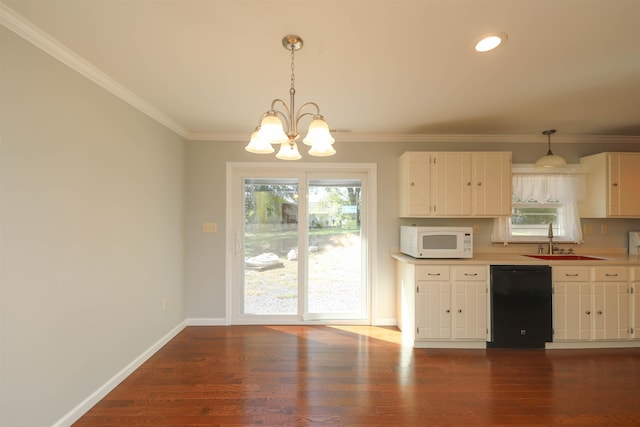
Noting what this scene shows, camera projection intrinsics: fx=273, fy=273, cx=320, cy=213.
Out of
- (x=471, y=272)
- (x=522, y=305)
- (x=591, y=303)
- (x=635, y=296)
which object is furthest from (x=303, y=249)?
(x=635, y=296)

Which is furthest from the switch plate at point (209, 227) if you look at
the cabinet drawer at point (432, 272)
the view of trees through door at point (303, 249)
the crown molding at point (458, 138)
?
the cabinet drawer at point (432, 272)

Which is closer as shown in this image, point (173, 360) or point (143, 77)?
point (143, 77)

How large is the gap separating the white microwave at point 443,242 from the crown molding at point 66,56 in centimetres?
290

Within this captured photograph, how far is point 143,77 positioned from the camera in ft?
6.68

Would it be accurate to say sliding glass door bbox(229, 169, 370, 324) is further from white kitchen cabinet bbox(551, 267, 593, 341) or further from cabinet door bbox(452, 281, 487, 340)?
white kitchen cabinet bbox(551, 267, 593, 341)

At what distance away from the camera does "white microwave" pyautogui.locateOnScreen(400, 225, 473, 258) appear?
2.86 m

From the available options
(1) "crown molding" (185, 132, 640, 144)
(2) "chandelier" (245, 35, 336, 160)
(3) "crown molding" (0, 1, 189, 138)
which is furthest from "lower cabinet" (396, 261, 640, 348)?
(3) "crown molding" (0, 1, 189, 138)

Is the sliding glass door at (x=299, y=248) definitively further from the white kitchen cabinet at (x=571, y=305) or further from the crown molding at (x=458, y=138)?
the white kitchen cabinet at (x=571, y=305)

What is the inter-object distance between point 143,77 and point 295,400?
263 centimetres

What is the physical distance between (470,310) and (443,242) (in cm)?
73

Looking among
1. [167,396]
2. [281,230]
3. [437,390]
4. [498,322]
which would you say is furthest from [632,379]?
[167,396]

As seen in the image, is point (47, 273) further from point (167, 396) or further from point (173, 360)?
point (173, 360)

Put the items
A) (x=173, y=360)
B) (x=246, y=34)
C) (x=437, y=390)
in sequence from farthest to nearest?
(x=173, y=360) → (x=437, y=390) → (x=246, y=34)

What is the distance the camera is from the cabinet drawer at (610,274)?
277 cm
